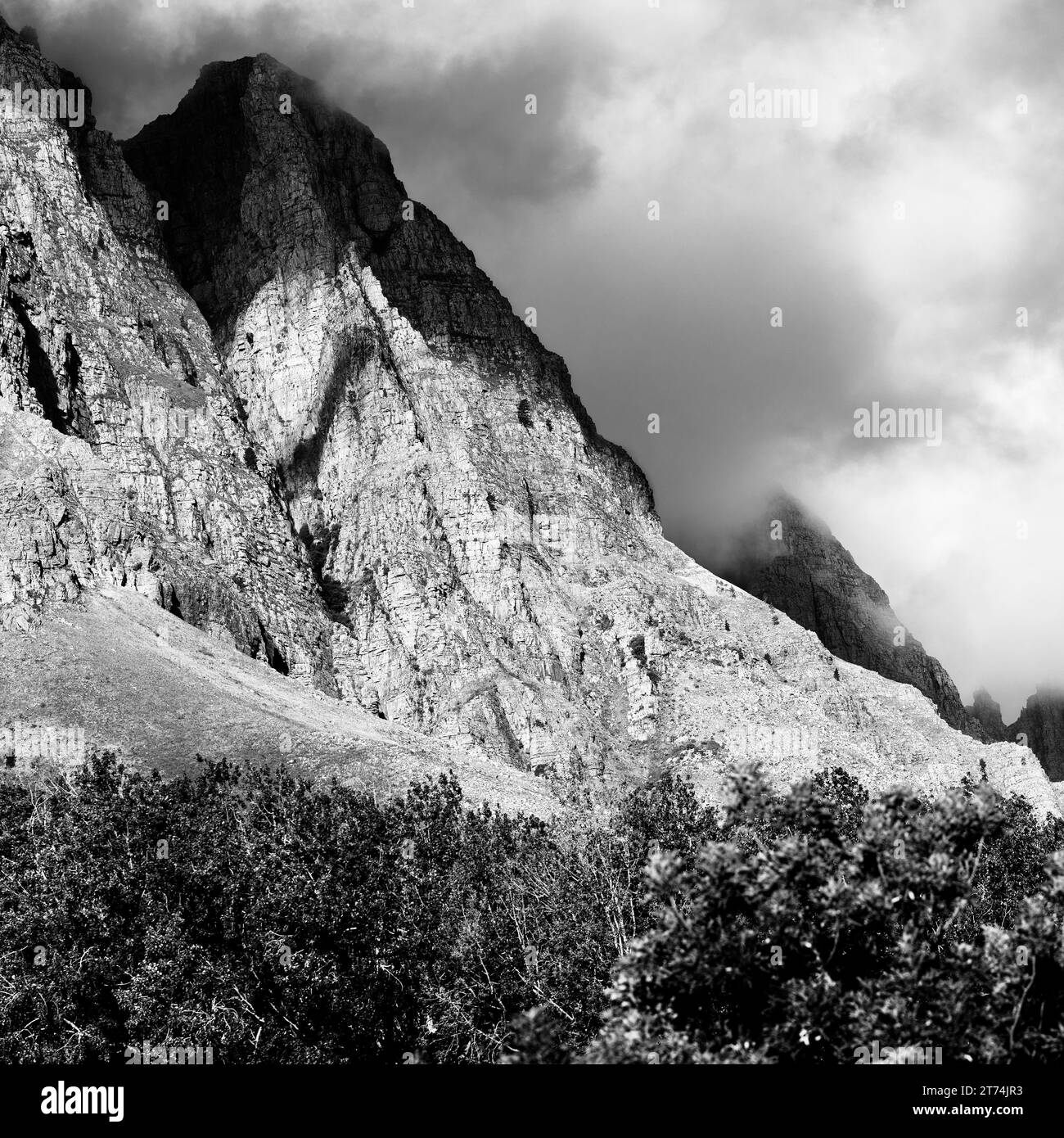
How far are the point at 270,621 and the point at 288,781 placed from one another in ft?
287

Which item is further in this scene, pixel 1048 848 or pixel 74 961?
pixel 1048 848

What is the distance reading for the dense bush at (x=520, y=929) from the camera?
23.0 metres

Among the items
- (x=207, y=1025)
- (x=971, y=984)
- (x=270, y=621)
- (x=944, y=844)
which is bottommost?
(x=207, y=1025)

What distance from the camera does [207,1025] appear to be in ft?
134

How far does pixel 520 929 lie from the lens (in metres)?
51.4

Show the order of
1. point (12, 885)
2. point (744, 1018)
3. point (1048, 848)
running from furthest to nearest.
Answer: point (1048, 848), point (12, 885), point (744, 1018)

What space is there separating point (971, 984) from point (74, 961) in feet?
109

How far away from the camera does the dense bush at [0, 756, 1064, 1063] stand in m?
23.0
